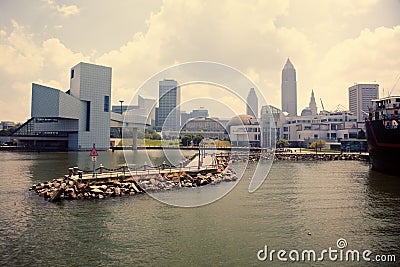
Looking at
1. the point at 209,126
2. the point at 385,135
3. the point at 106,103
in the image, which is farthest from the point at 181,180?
the point at 106,103

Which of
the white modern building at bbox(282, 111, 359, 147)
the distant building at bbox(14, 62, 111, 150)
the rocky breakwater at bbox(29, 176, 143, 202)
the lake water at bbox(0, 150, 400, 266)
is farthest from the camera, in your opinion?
the white modern building at bbox(282, 111, 359, 147)

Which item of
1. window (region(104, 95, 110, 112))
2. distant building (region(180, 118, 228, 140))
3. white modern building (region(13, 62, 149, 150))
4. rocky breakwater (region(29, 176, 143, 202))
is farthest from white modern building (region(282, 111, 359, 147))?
rocky breakwater (region(29, 176, 143, 202))

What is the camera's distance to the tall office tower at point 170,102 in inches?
556

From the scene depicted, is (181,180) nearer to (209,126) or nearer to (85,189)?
(209,126)

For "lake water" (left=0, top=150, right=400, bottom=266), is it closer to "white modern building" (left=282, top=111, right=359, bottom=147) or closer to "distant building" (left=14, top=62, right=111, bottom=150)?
"distant building" (left=14, top=62, right=111, bottom=150)

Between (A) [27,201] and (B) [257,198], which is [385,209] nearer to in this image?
(B) [257,198]

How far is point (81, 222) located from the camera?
51.5 feet

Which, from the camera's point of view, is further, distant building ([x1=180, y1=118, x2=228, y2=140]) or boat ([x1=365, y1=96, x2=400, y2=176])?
boat ([x1=365, y1=96, x2=400, y2=176])

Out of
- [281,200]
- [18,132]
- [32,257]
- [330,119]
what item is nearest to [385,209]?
[281,200]

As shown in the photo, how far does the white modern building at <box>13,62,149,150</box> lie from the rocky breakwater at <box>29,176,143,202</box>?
217ft

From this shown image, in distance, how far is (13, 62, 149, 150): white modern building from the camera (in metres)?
84.8

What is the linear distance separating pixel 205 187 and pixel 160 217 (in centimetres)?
963
